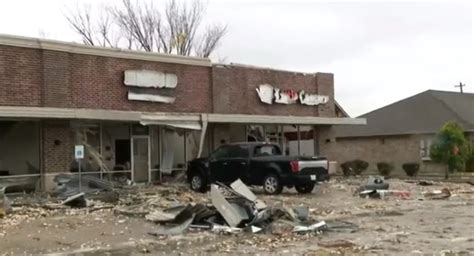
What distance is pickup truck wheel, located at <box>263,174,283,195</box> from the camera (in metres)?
22.2

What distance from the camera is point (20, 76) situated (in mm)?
22188

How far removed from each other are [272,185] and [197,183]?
319 centimetres

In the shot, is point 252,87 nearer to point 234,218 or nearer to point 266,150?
point 266,150

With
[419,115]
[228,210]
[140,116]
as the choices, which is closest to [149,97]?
[140,116]

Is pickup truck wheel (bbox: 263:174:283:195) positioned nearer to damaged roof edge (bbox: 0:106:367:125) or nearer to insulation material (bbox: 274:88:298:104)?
damaged roof edge (bbox: 0:106:367:125)

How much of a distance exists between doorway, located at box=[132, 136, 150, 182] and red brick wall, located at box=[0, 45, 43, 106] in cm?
492

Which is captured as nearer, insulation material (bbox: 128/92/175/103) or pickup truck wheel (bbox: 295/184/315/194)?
pickup truck wheel (bbox: 295/184/315/194)

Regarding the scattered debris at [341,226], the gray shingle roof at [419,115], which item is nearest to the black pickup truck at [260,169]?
the scattered debris at [341,226]

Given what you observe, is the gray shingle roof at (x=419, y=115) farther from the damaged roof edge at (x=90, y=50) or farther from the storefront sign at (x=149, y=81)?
the storefront sign at (x=149, y=81)

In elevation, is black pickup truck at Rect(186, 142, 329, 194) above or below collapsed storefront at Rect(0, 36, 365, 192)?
below

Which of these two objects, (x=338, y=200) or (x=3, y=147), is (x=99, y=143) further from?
(x=338, y=200)

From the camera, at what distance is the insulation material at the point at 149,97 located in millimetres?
25422

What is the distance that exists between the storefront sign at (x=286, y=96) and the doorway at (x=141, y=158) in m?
6.44

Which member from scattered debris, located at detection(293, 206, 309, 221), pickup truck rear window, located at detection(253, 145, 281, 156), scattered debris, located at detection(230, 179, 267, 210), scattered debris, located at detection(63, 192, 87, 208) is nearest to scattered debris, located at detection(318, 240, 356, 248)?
scattered debris, located at detection(293, 206, 309, 221)
